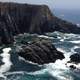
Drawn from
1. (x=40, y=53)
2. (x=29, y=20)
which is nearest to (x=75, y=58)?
(x=40, y=53)

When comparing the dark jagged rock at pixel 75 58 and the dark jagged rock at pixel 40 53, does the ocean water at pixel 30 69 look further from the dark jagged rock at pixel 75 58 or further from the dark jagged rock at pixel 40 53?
the dark jagged rock at pixel 75 58

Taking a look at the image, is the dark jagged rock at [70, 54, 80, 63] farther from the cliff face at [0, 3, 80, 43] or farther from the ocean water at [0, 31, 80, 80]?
the cliff face at [0, 3, 80, 43]

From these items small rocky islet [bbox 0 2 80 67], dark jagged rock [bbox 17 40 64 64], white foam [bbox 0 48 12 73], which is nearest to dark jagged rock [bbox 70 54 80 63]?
dark jagged rock [bbox 17 40 64 64]

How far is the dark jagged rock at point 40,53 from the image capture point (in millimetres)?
95812

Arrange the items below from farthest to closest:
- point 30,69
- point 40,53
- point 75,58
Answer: point 75,58, point 40,53, point 30,69

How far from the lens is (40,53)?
97.8 m

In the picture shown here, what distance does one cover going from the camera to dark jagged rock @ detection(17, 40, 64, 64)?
95.8 metres

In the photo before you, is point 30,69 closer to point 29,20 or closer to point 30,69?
point 30,69

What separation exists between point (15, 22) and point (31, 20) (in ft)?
29.9

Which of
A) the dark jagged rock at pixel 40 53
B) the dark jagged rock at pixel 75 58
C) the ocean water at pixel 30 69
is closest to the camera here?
the ocean water at pixel 30 69

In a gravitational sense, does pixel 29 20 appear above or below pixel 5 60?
below

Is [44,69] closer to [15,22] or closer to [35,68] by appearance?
[35,68]

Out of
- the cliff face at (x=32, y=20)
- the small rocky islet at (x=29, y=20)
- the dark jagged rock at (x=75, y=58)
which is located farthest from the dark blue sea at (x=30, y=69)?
the cliff face at (x=32, y=20)

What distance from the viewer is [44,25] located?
162875 millimetres
